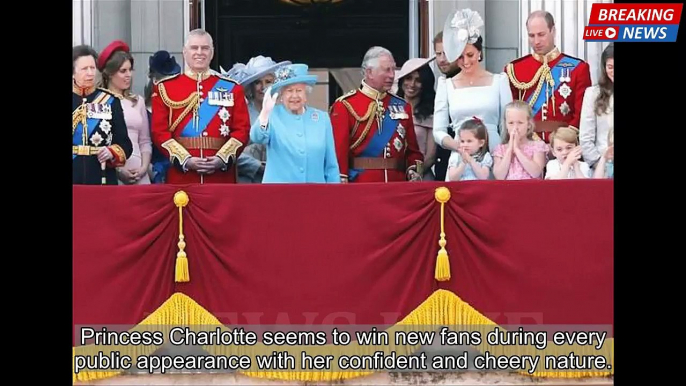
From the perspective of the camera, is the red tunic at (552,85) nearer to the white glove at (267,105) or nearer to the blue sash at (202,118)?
the white glove at (267,105)

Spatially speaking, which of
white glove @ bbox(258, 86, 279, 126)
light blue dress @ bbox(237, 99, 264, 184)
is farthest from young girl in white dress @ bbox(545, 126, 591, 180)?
light blue dress @ bbox(237, 99, 264, 184)

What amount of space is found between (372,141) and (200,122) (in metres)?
1.19

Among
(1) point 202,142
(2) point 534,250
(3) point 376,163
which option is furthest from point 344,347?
(1) point 202,142

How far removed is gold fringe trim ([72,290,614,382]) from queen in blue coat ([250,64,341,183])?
107 centimetres

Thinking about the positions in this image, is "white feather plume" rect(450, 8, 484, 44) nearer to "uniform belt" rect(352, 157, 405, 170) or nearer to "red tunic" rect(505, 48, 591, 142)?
"red tunic" rect(505, 48, 591, 142)

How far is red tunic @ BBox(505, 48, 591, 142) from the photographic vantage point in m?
13.3

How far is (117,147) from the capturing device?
13.0 metres

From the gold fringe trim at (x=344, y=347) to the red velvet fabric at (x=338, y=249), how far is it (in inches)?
2.4

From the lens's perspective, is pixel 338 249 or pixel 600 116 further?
pixel 600 116

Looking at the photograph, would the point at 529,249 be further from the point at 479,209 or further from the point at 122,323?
the point at 122,323

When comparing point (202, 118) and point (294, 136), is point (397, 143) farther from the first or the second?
point (202, 118)

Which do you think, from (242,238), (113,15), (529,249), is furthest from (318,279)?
(113,15)

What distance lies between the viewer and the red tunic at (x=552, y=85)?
43.5ft

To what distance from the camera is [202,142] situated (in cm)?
1316
